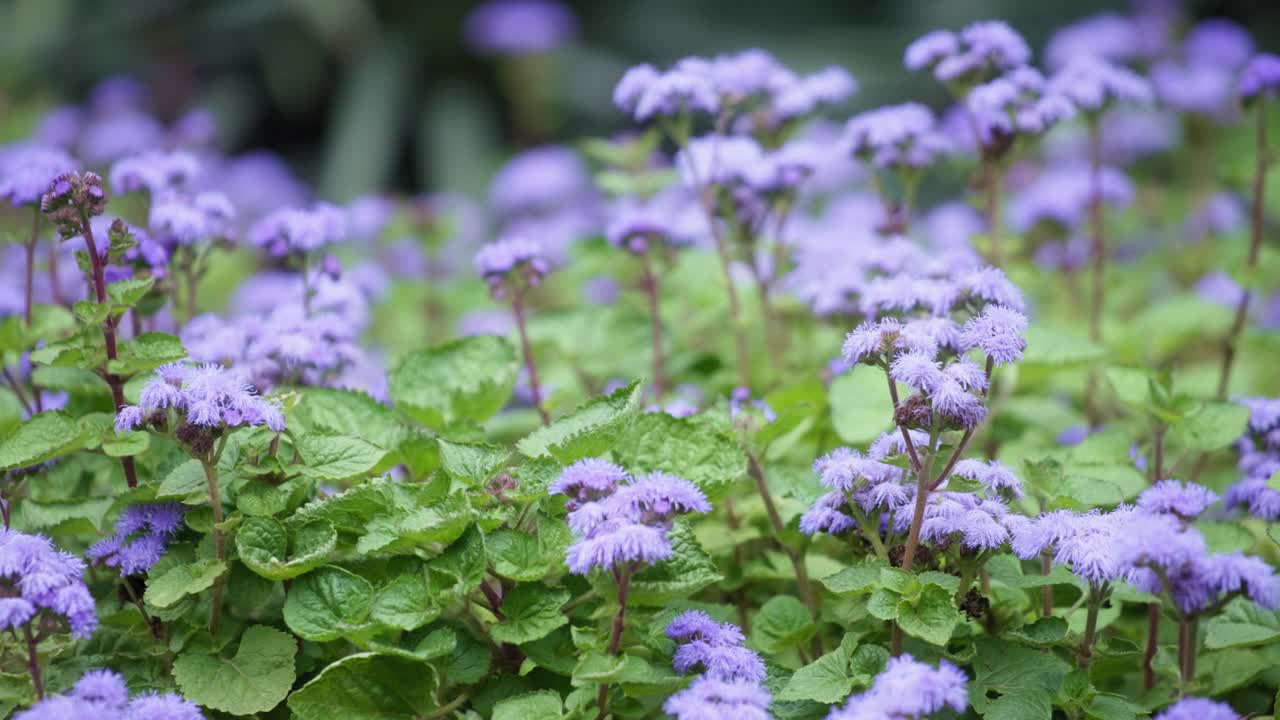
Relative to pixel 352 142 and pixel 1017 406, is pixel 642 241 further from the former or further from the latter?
pixel 352 142

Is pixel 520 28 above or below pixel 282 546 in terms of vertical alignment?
above

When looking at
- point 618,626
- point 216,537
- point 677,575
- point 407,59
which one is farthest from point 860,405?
point 407,59

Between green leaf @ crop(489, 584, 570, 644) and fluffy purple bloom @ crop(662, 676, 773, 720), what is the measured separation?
0.22 m

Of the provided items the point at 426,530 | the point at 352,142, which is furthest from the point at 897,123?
the point at 352,142

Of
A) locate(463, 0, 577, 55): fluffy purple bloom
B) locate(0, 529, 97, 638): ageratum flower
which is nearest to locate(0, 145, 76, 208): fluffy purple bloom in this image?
locate(0, 529, 97, 638): ageratum flower

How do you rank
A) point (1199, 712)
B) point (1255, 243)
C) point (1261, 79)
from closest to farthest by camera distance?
point (1199, 712) → point (1261, 79) → point (1255, 243)

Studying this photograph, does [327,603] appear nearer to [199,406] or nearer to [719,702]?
[199,406]

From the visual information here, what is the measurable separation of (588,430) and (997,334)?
57cm

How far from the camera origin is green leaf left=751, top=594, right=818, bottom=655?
1738 millimetres

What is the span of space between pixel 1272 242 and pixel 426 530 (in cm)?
410

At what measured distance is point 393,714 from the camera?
1612mm

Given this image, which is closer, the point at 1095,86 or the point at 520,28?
the point at 1095,86

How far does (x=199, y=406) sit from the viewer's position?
5.01 ft

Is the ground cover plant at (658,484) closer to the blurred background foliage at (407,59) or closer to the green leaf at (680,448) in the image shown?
the green leaf at (680,448)
